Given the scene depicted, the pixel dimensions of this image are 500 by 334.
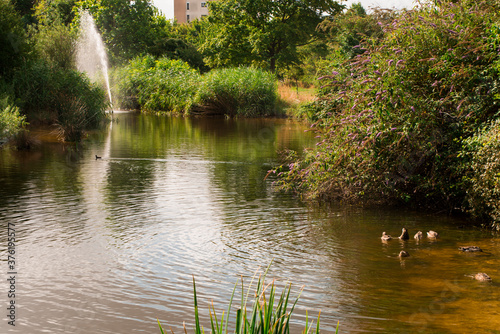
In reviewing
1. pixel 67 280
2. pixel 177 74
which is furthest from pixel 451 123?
pixel 177 74

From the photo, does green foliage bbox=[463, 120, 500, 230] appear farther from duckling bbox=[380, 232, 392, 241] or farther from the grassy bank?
the grassy bank

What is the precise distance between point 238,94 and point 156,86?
7898mm

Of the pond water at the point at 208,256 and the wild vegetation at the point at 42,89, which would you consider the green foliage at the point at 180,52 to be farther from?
the pond water at the point at 208,256

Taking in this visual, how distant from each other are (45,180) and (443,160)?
901 centimetres

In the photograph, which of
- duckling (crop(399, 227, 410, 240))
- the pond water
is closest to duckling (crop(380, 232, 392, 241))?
the pond water

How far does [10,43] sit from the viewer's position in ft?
77.8

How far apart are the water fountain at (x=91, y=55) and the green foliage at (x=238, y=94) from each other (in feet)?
25.5

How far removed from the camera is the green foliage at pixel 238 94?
34.9 m

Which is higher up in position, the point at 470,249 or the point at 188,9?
the point at 188,9

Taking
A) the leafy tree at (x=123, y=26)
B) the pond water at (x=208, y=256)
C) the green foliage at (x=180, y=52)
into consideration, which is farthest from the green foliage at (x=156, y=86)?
the pond water at (x=208, y=256)

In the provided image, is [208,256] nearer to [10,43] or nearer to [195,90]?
[10,43]

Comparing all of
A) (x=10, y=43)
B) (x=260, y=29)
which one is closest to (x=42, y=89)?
(x=10, y=43)

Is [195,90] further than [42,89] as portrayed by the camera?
Yes

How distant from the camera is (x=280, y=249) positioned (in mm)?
8062
